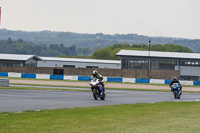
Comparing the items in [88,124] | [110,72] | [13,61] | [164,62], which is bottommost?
[110,72]

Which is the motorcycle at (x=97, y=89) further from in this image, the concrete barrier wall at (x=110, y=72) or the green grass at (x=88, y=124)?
the concrete barrier wall at (x=110, y=72)

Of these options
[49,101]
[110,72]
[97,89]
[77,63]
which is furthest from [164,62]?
[49,101]

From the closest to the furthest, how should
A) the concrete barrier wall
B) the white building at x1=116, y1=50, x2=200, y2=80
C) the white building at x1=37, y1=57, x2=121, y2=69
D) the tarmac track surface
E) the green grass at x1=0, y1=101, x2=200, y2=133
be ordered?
1. the green grass at x1=0, y1=101, x2=200, y2=133
2. the tarmac track surface
3. the concrete barrier wall
4. the white building at x1=116, y1=50, x2=200, y2=80
5. the white building at x1=37, y1=57, x2=121, y2=69

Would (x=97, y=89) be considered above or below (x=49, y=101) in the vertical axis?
above

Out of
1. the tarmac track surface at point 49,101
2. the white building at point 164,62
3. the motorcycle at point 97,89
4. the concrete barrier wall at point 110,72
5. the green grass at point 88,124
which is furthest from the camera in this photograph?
the white building at point 164,62

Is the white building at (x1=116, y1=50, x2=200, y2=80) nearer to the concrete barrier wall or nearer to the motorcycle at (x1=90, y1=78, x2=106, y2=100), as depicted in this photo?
the concrete barrier wall

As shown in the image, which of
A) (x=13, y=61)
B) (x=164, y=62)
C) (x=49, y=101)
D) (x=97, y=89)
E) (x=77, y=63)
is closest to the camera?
(x=49, y=101)

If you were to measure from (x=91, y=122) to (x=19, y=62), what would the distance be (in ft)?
276

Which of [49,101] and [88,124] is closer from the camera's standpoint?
[88,124]

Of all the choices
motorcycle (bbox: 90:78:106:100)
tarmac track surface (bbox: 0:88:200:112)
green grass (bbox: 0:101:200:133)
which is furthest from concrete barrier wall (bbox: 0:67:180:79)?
green grass (bbox: 0:101:200:133)

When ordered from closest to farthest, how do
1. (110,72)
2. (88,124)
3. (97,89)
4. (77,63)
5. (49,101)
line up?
(88,124) → (49,101) → (97,89) → (110,72) → (77,63)

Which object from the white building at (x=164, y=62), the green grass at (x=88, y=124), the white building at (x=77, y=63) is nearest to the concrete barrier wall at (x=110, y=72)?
the white building at (x=164, y=62)

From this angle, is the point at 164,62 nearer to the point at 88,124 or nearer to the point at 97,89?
the point at 97,89

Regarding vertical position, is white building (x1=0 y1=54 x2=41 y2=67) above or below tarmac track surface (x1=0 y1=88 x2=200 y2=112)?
above
